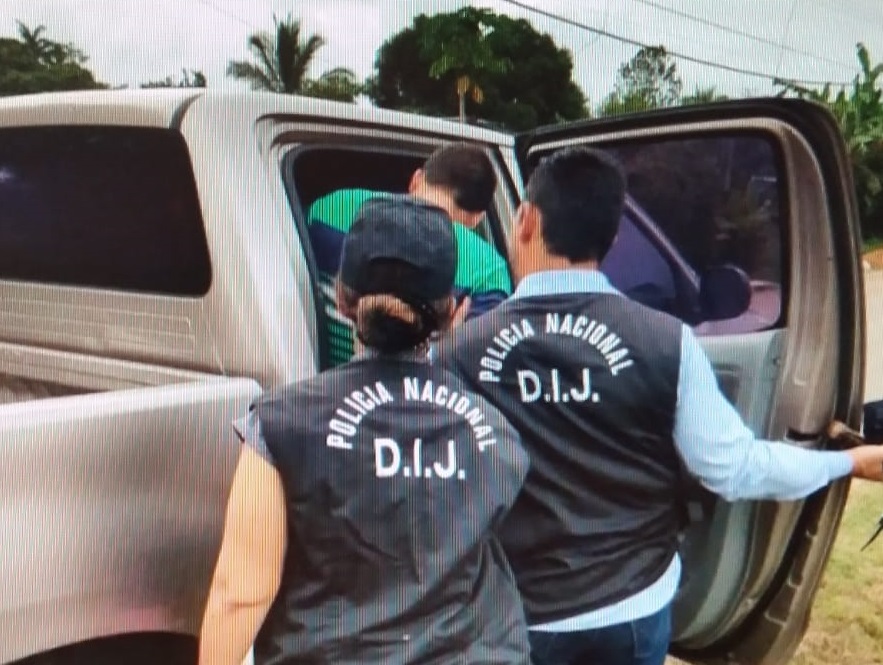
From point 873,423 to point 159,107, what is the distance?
4.66 ft

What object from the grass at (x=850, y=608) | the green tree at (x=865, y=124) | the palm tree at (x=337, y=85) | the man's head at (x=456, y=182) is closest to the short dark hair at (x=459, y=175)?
the man's head at (x=456, y=182)

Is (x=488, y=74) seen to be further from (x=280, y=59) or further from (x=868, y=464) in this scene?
(x=868, y=464)

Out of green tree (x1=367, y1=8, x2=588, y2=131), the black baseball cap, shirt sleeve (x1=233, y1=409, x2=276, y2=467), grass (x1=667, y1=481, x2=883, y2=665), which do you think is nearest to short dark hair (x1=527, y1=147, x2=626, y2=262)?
the black baseball cap

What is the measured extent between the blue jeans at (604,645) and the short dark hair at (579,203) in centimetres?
56

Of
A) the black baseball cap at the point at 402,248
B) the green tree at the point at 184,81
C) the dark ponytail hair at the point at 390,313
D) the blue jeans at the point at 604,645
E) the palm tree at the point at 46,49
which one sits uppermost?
the palm tree at the point at 46,49

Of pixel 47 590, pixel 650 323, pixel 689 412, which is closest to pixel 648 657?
pixel 689 412

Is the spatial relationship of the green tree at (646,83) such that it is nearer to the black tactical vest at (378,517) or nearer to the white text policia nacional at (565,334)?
the white text policia nacional at (565,334)

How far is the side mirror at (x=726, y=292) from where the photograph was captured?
2074mm

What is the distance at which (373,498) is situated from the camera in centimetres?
116

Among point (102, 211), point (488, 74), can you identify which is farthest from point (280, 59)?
point (488, 74)

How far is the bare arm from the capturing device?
1.14m

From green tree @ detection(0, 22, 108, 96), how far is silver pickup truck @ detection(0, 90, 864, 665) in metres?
0.08

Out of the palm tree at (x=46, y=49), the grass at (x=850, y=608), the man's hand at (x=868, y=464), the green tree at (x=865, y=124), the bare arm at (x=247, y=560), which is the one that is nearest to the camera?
the bare arm at (x=247, y=560)

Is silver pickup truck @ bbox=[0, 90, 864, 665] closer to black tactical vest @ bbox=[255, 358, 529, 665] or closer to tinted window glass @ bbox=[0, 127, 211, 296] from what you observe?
tinted window glass @ bbox=[0, 127, 211, 296]
